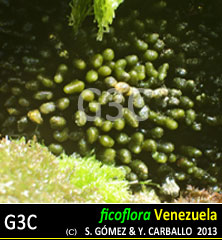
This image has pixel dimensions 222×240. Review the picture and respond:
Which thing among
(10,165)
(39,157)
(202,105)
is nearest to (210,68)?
(202,105)

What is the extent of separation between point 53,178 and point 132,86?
114 centimetres

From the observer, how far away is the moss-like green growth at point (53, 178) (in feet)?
6.25

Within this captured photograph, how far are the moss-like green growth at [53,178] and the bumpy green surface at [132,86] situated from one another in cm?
17

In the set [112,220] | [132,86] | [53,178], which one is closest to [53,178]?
[53,178]

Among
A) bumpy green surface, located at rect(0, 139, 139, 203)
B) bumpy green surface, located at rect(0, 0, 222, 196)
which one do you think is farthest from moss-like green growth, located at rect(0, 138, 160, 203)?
bumpy green surface, located at rect(0, 0, 222, 196)

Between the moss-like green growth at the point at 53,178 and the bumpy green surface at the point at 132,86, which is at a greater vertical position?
the bumpy green surface at the point at 132,86

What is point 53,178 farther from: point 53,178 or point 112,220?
point 112,220

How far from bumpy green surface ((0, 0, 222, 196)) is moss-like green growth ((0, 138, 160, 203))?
0.17 metres

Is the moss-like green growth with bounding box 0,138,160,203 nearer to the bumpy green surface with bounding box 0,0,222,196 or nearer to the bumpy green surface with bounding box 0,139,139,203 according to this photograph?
the bumpy green surface with bounding box 0,139,139,203

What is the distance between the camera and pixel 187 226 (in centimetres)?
206

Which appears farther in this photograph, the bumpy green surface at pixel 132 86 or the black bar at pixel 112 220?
the bumpy green surface at pixel 132 86

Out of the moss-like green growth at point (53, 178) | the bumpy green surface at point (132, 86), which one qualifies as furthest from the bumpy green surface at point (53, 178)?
the bumpy green surface at point (132, 86)

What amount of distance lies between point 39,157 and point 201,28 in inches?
76.4

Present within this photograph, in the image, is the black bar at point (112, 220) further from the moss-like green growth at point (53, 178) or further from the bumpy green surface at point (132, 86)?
the bumpy green surface at point (132, 86)
